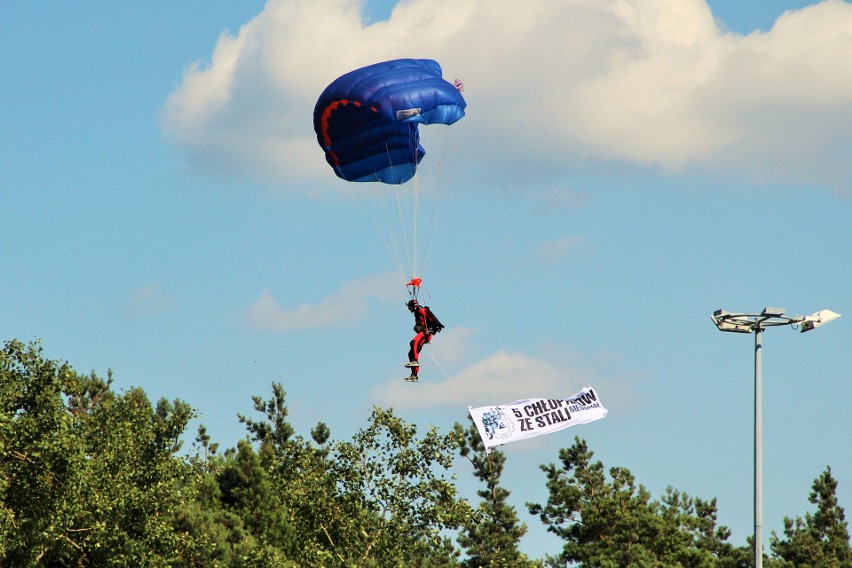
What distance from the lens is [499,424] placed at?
148ft

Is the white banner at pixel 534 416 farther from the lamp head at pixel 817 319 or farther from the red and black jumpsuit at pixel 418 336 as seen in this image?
the lamp head at pixel 817 319

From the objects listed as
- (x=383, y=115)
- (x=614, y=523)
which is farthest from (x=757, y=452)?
(x=614, y=523)

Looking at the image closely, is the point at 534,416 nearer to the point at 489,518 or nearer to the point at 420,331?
the point at 420,331

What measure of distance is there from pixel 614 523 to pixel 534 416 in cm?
2615

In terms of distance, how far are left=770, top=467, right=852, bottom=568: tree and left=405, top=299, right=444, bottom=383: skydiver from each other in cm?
3552

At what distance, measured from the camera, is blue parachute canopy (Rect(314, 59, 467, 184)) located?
43781 millimetres

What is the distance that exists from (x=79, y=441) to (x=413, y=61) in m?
14.1

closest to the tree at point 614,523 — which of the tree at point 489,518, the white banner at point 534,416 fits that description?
the tree at point 489,518

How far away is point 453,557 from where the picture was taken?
75.2m

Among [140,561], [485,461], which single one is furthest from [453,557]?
[140,561]

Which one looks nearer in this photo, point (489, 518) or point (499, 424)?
point (499, 424)

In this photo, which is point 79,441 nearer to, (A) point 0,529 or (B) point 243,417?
(A) point 0,529

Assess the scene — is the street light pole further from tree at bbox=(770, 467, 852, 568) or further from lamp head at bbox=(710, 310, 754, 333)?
tree at bbox=(770, 467, 852, 568)

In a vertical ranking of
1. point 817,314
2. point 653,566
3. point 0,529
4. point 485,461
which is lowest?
point 0,529
